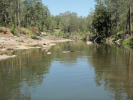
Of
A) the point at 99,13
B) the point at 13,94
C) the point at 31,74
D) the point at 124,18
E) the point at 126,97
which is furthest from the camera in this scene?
the point at 99,13

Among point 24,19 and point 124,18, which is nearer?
point 124,18

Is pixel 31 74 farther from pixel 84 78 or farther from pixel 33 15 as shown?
pixel 33 15

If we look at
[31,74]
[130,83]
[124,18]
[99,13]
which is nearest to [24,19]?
[99,13]

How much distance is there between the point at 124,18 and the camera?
51.3 meters

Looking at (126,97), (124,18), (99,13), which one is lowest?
(126,97)

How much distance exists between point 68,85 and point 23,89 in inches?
92.2

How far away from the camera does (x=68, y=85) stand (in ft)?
25.9

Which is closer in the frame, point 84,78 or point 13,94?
point 13,94

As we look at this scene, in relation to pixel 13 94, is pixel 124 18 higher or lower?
higher

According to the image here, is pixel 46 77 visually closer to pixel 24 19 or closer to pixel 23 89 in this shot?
pixel 23 89

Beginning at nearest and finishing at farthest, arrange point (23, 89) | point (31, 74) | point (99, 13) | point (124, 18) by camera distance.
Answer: point (23, 89), point (31, 74), point (124, 18), point (99, 13)

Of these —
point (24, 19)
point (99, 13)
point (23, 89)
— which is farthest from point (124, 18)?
point (23, 89)

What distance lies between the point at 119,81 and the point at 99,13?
2193 inches

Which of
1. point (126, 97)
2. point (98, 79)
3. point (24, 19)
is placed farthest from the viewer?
point (24, 19)
